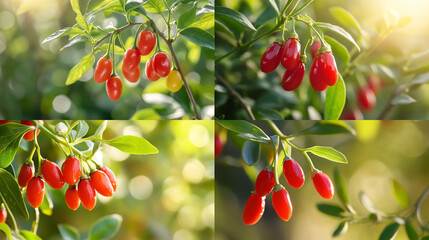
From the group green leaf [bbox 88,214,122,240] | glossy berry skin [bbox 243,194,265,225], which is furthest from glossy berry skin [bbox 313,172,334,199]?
green leaf [bbox 88,214,122,240]

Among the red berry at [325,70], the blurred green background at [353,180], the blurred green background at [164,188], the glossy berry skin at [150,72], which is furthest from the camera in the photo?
the blurred green background at [164,188]

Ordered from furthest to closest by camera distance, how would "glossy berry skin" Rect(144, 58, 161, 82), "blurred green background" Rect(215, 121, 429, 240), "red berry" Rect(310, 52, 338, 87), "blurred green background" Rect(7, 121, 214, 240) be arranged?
"blurred green background" Rect(7, 121, 214, 240) < "blurred green background" Rect(215, 121, 429, 240) < "glossy berry skin" Rect(144, 58, 161, 82) < "red berry" Rect(310, 52, 338, 87)

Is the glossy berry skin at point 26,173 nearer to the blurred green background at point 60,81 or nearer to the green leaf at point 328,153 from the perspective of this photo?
the blurred green background at point 60,81

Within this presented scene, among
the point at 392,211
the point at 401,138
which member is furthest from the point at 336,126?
the point at 401,138

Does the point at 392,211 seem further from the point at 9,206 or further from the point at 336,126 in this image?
the point at 9,206

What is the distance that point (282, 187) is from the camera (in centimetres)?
84

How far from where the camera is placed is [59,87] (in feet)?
3.49

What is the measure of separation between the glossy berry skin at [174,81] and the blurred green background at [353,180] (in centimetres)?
25

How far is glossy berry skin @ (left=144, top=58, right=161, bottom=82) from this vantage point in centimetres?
90

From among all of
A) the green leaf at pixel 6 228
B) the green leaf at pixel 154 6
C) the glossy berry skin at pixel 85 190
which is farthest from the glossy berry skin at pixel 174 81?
the green leaf at pixel 6 228

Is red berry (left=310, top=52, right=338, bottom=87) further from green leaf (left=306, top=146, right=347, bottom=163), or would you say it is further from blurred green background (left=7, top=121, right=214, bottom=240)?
blurred green background (left=7, top=121, right=214, bottom=240)

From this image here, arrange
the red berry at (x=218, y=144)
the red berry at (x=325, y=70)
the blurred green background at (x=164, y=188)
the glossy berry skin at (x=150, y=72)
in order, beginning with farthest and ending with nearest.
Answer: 1. the blurred green background at (x=164, y=188)
2. the red berry at (x=218, y=144)
3. the glossy berry skin at (x=150, y=72)
4. the red berry at (x=325, y=70)

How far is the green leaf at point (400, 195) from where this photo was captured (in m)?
1.11

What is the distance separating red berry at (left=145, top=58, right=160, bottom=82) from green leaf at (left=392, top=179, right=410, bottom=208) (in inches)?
23.8
